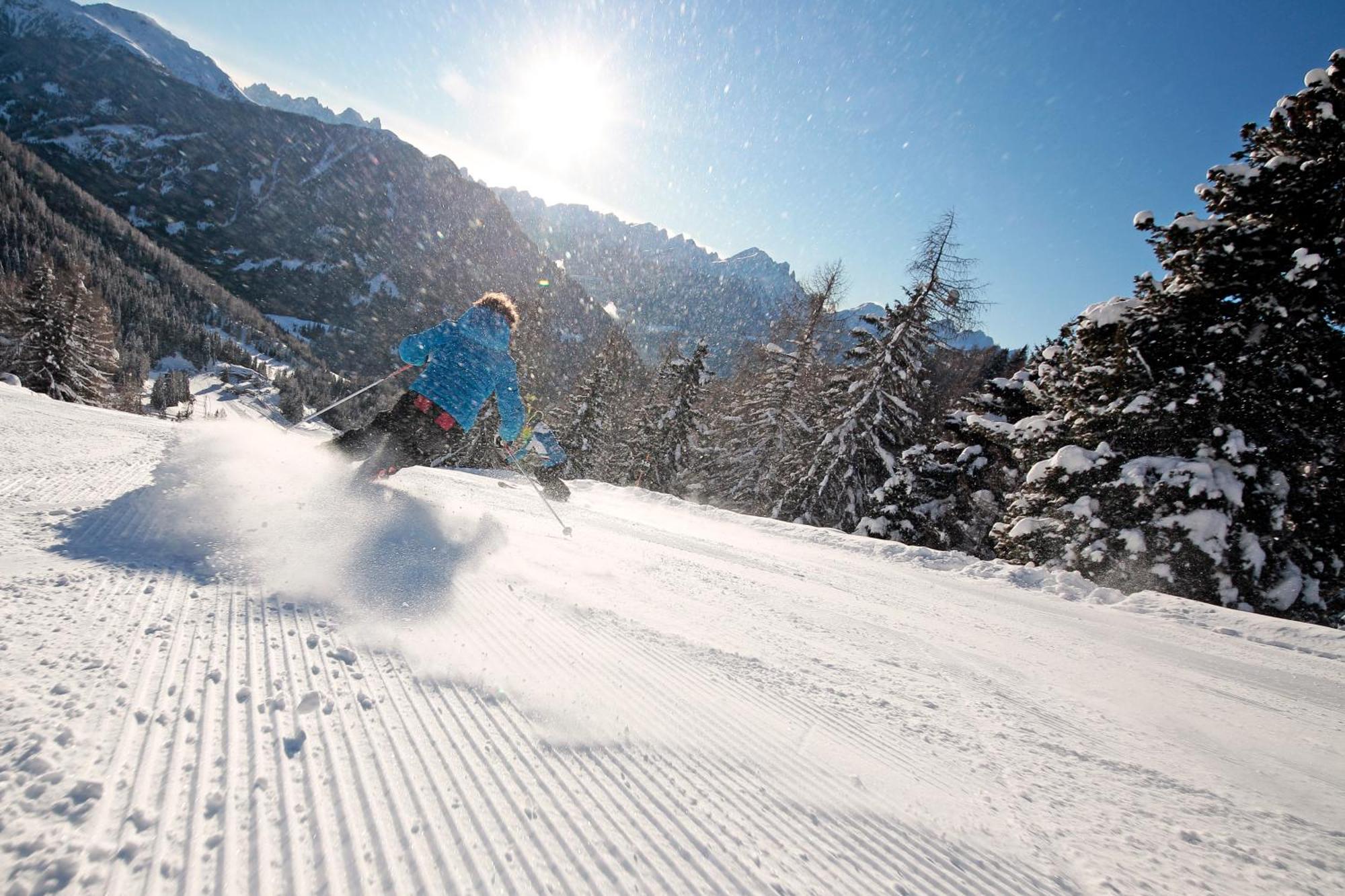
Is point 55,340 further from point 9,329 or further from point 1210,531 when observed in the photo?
point 1210,531

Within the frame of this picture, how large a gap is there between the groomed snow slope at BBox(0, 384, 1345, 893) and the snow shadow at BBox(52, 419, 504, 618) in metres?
0.03

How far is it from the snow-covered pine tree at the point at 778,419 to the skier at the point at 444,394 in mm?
15510

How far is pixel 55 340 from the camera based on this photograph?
87.2 feet

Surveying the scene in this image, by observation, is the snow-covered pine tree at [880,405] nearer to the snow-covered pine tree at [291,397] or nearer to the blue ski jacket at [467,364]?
the blue ski jacket at [467,364]

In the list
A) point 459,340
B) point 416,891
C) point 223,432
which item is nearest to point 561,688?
point 416,891

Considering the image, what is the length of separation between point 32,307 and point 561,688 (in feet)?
134

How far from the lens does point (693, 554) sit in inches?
199

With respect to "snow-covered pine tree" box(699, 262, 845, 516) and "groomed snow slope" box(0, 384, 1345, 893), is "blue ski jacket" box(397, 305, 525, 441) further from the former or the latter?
"snow-covered pine tree" box(699, 262, 845, 516)

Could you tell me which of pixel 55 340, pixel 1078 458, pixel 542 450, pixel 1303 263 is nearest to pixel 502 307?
pixel 542 450

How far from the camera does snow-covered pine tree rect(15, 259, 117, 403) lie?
2616 cm

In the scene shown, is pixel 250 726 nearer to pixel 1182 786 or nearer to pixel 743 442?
pixel 1182 786

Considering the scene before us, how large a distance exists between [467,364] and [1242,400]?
34.6ft

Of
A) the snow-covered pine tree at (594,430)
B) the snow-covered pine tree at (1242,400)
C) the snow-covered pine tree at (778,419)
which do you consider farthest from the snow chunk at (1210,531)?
the snow-covered pine tree at (594,430)

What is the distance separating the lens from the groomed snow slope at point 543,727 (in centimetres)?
118
